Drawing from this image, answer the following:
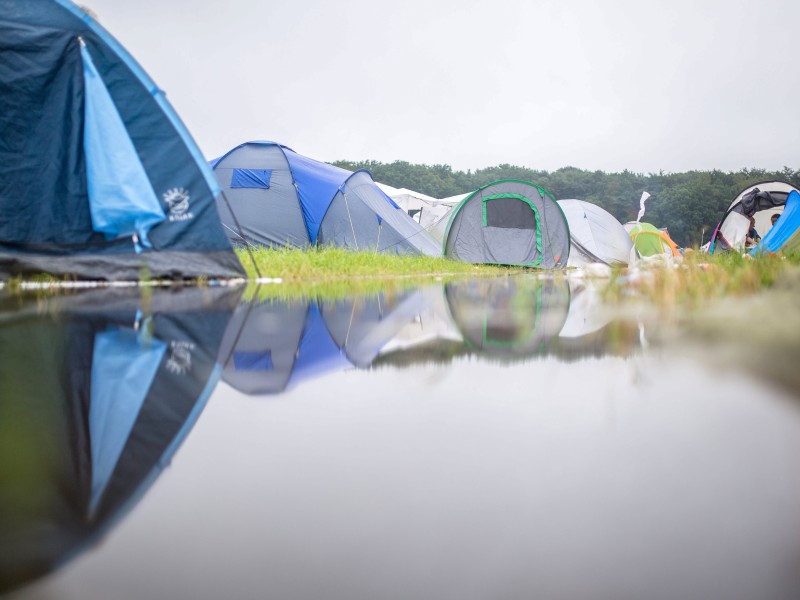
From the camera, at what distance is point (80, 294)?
5.09m

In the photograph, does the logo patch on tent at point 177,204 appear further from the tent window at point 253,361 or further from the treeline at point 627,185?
the treeline at point 627,185

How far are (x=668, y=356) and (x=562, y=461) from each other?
48.3 inches

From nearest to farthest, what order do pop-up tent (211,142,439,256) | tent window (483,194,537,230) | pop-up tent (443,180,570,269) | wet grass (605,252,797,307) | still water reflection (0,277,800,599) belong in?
still water reflection (0,277,800,599)
wet grass (605,252,797,307)
pop-up tent (211,142,439,256)
pop-up tent (443,180,570,269)
tent window (483,194,537,230)

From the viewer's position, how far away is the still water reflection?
2.77 feet

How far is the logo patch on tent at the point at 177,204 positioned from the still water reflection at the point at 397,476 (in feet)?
14.3

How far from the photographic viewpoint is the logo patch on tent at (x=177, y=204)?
259 inches

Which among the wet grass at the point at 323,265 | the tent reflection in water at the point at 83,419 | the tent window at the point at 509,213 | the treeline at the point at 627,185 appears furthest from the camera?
the treeline at the point at 627,185

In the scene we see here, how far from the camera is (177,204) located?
6613mm

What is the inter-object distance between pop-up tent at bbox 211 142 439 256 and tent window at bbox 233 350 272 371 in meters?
9.16

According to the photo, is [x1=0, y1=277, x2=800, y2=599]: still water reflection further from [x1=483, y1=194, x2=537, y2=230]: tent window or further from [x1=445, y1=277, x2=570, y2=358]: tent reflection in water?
[x1=483, y1=194, x2=537, y2=230]: tent window

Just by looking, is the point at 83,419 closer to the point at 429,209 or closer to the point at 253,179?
the point at 253,179

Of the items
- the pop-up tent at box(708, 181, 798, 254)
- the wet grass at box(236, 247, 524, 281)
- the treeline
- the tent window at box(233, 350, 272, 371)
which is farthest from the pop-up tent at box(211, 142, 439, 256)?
the treeline

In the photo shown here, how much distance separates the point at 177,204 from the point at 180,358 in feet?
15.2

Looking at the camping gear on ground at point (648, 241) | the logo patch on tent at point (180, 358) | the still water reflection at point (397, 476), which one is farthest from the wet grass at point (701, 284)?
the camping gear on ground at point (648, 241)
